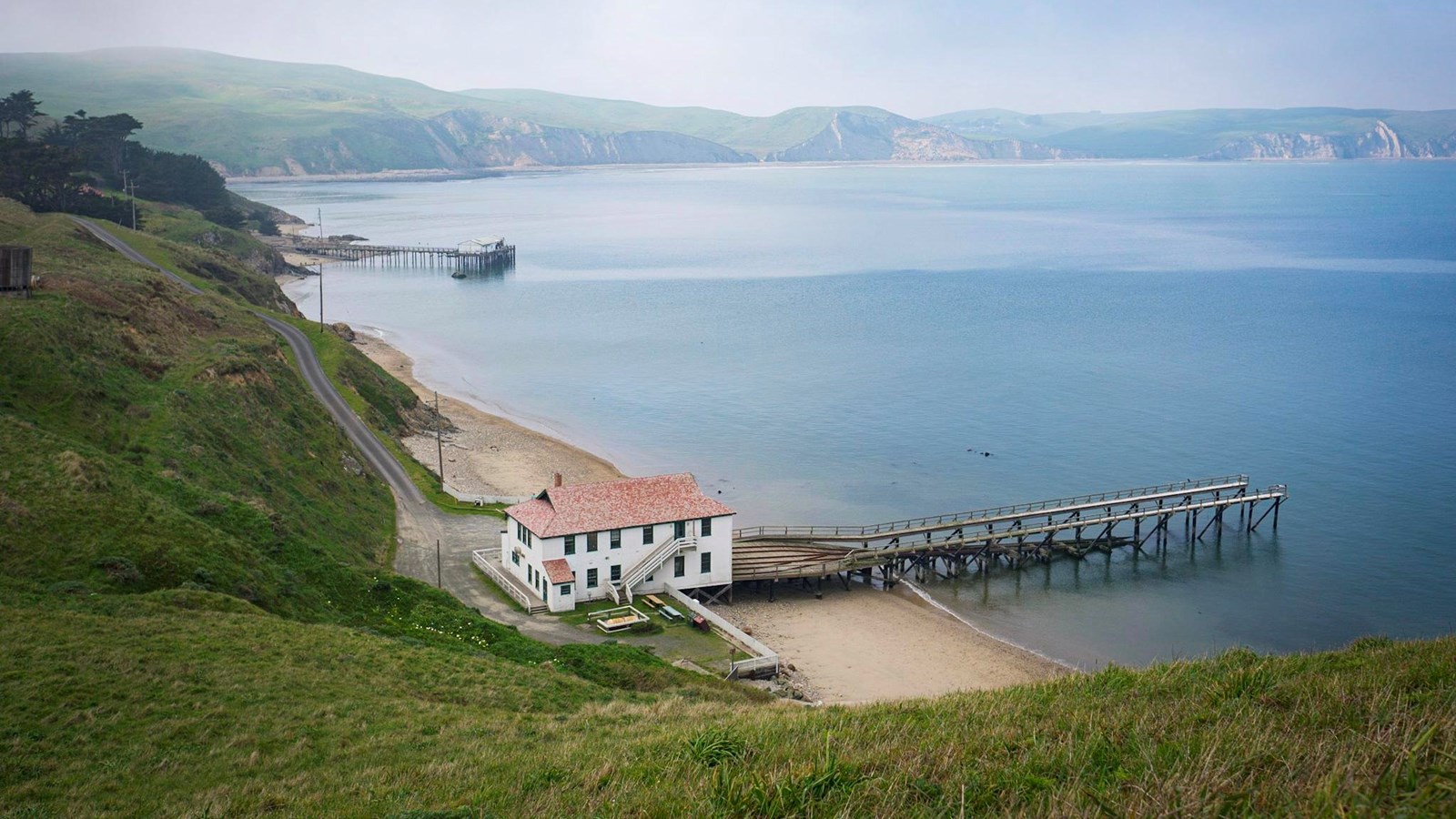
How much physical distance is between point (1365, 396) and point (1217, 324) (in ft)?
104

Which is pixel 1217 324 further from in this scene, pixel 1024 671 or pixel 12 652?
pixel 12 652

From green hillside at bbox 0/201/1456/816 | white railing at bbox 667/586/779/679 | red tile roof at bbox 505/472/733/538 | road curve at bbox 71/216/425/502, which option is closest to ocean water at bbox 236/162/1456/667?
white railing at bbox 667/586/779/679

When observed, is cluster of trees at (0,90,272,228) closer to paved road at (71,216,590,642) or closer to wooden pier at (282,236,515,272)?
wooden pier at (282,236,515,272)

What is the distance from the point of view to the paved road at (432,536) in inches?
1570

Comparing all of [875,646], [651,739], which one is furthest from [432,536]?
[651,739]

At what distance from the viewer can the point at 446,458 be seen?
65.6 metres

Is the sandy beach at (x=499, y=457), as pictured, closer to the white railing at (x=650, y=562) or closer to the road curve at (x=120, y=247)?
the white railing at (x=650, y=562)

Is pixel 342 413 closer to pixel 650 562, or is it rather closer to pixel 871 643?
pixel 650 562

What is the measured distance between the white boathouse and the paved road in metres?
1.78

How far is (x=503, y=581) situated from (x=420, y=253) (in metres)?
141

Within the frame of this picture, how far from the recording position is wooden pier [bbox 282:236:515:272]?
171000 millimetres

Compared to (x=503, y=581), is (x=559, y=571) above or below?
above

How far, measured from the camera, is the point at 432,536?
4778 cm

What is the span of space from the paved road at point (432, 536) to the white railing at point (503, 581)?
1.49 ft
